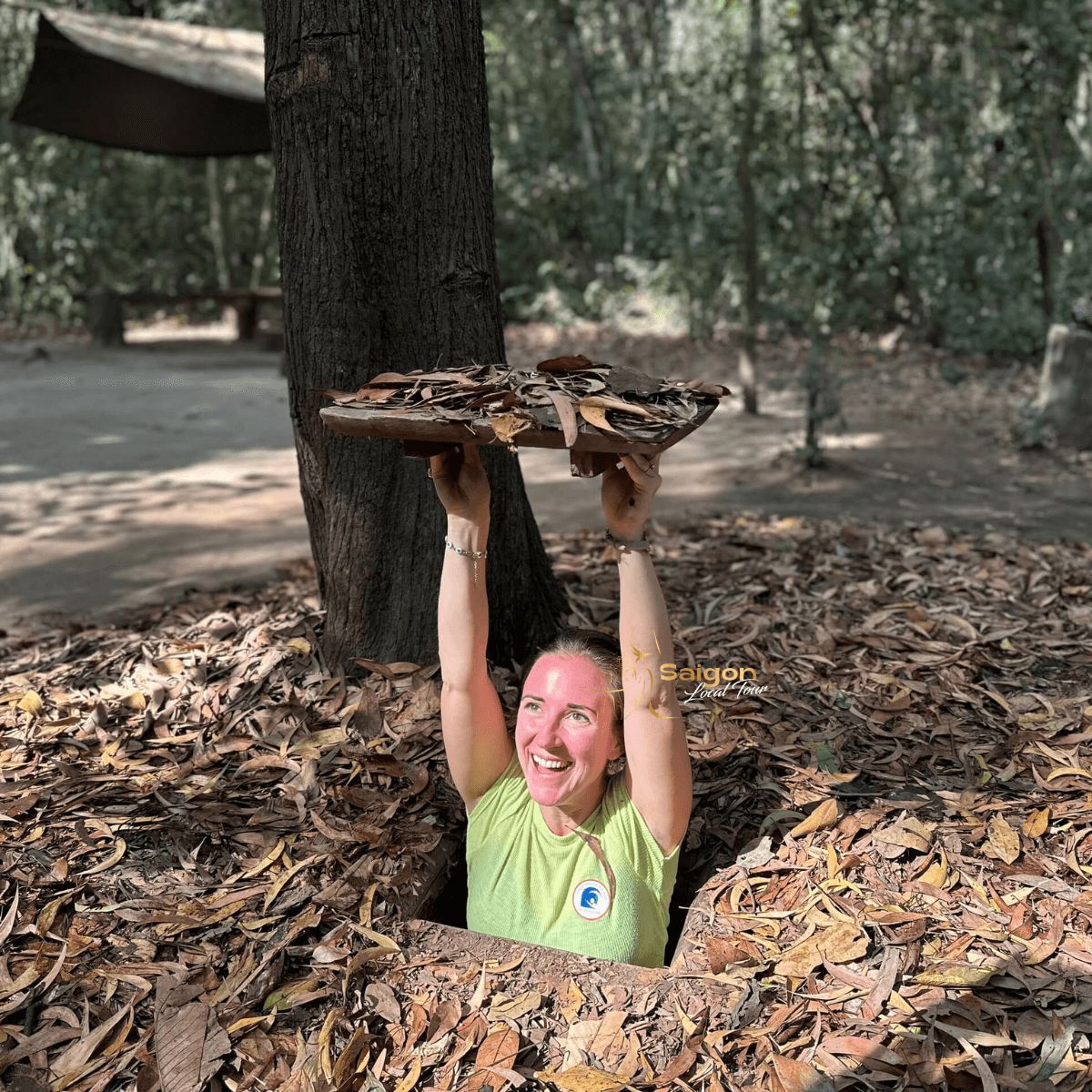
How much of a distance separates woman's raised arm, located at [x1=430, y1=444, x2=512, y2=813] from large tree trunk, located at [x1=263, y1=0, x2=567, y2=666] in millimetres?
732

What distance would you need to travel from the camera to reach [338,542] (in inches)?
126

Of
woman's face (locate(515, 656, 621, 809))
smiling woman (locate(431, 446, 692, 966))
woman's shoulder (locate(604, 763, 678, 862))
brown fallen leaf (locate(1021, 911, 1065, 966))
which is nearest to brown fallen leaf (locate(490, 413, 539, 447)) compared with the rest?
smiling woman (locate(431, 446, 692, 966))

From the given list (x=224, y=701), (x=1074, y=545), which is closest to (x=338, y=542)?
(x=224, y=701)

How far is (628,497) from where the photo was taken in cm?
215

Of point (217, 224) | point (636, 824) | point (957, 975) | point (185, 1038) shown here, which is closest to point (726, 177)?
point (217, 224)

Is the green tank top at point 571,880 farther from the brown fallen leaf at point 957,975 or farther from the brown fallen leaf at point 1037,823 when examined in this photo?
the brown fallen leaf at point 1037,823

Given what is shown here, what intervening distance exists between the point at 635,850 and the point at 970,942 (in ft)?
2.45

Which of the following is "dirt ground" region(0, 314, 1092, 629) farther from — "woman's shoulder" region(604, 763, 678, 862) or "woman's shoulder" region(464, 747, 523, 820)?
"woman's shoulder" region(604, 763, 678, 862)

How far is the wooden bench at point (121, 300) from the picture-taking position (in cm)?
1459

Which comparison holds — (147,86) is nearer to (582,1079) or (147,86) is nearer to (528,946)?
(528,946)

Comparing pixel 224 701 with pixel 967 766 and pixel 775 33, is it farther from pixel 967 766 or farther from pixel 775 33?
pixel 775 33

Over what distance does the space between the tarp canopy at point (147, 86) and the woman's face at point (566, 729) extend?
807cm

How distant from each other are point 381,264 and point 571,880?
5.75 feet

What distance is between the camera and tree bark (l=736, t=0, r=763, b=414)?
8.75 m
